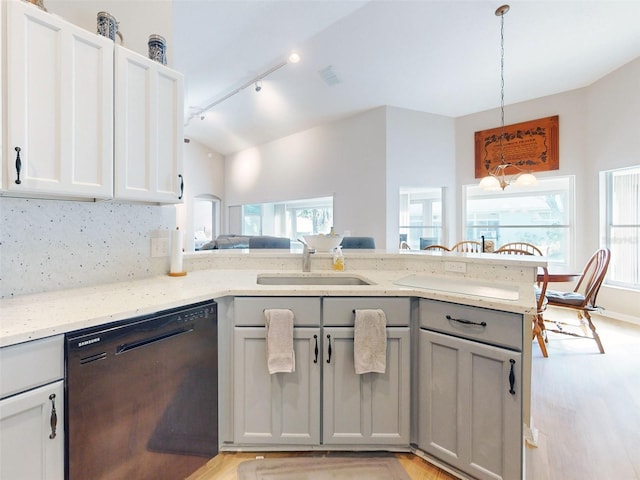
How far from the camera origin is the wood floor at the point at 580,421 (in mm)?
1525

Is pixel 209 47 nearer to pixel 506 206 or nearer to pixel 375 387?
pixel 375 387

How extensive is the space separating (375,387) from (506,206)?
15.6ft

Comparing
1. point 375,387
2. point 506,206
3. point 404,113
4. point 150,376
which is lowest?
point 375,387

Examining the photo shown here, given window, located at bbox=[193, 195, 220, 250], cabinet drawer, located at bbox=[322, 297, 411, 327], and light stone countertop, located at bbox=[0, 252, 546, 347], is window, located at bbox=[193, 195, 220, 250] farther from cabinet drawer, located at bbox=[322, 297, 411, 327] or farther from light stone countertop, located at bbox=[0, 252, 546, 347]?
cabinet drawer, located at bbox=[322, 297, 411, 327]

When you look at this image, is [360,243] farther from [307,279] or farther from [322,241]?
[307,279]

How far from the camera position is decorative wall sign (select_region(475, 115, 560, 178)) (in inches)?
183

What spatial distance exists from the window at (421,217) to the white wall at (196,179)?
5.11 meters

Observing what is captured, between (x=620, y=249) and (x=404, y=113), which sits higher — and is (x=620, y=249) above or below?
below

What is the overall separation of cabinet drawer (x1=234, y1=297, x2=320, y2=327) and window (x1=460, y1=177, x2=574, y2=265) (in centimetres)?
471

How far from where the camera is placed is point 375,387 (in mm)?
1551

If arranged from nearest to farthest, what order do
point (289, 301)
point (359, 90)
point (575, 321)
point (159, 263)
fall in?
point (289, 301) → point (159, 263) → point (575, 321) → point (359, 90)

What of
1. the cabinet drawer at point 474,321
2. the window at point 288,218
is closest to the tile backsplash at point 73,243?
the cabinet drawer at point 474,321

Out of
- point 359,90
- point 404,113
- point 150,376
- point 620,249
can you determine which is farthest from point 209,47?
point 620,249

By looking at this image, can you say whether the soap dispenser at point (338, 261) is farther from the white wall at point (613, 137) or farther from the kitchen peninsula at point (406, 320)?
the white wall at point (613, 137)
